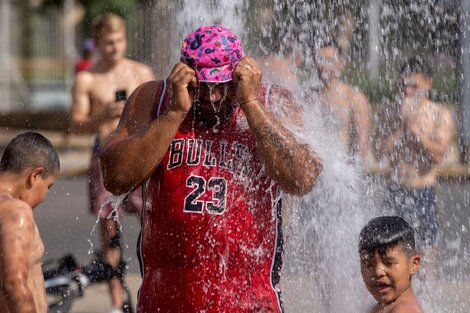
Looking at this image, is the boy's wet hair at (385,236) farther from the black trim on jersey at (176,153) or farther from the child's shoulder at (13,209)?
the child's shoulder at (13,209)

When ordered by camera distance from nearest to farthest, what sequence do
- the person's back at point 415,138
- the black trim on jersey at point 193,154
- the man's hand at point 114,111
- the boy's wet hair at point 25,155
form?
the black trim on jersey at point 193,154, the boy's wet hair at point 25,155, the person's back at point 415,138, the man's hand at point 114,111

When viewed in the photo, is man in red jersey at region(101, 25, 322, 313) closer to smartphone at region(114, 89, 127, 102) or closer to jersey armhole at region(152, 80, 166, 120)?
jersey armhole at region(152, 80, 166, 120)

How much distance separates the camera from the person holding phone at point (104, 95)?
23.8 ft

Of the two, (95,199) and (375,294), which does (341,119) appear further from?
(375,294)

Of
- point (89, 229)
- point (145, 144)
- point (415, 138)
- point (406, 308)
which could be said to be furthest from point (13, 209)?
point (89, 229)

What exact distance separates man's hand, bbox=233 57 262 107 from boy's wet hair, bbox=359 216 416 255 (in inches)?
33.2

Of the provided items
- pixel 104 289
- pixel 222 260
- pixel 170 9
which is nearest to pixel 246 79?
pixel 222 260

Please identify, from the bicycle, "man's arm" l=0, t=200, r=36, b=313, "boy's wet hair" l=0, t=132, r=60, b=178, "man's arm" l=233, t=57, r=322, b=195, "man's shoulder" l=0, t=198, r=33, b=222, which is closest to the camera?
"man's arm" l=233, t=57, r=322, b=195

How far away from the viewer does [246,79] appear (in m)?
3.89

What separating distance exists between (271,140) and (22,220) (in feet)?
3.55

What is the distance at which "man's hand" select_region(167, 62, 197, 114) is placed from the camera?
12.8 ft

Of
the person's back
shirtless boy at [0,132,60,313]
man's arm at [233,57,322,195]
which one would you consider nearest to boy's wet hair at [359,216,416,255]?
man's arm at [233,57,322,195]

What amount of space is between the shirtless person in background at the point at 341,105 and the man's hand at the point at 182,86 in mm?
2618

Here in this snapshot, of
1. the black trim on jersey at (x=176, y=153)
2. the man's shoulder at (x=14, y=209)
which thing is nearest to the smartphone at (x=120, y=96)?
the man's shoulder at (x=14, y=209)
